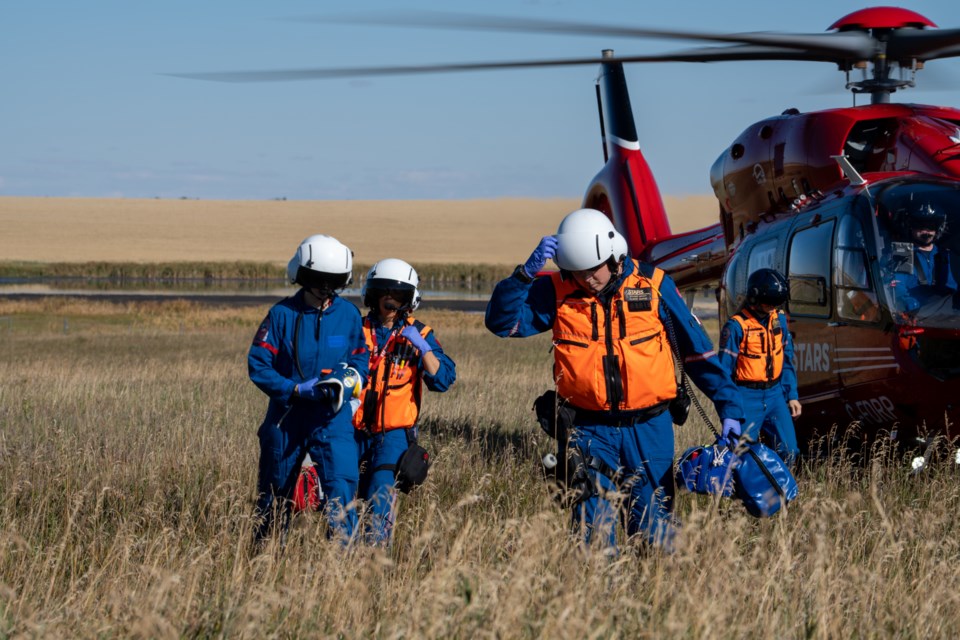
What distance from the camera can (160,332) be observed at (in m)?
29.5

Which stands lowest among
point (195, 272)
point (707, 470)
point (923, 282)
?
point (707, 470)

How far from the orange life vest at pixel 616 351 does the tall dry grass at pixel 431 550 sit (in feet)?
1.97

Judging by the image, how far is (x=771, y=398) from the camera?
7.50 metres

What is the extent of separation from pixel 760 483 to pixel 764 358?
2.48 m

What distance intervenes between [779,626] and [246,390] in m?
10.6

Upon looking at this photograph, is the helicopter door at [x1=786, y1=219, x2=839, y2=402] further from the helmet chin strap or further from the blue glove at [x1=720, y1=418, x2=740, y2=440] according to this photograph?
the helmet chin strap

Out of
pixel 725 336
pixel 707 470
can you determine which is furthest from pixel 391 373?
pixel 725 336

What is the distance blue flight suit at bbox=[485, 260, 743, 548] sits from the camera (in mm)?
5113

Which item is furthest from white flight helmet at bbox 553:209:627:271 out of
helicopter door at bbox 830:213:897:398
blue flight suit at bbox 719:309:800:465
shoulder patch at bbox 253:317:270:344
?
helicopter door at bbox 830:213:897:398

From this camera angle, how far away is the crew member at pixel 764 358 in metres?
7.39

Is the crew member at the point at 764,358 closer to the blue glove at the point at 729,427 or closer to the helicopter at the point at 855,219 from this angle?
the helicopter at the point at 855,219

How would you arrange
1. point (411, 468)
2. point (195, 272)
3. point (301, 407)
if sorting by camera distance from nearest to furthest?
point (301, 407)
point (411, 468)
point (195, 272)

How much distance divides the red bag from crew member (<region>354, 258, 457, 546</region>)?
271mm

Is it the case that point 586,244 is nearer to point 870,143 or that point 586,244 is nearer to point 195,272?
point 870,143
